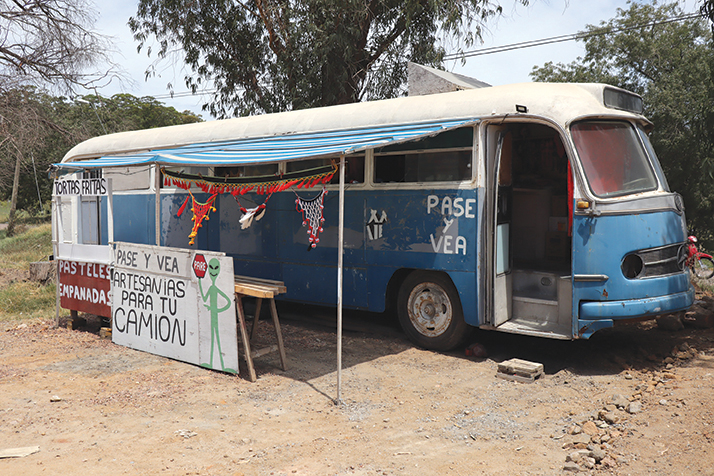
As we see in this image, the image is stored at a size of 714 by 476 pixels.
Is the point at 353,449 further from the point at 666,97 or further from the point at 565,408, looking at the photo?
the point at 666,97

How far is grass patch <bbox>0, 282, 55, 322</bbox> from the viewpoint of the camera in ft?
32.0

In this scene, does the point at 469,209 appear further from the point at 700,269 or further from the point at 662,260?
the point at 700,269

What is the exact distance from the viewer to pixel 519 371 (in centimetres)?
611

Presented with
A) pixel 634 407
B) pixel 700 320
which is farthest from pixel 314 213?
pixel 700 320

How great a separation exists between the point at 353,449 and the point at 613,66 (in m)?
21.4

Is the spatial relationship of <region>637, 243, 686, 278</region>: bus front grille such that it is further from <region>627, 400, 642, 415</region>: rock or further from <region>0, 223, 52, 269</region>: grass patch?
<region>0, 223, 52, 269</region>: grass patch

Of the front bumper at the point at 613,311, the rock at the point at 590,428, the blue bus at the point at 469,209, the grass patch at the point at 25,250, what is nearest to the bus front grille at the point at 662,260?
the blue bus at the point at 469,209

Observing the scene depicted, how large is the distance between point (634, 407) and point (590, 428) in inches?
23.8

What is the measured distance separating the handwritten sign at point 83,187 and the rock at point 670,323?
7438mm

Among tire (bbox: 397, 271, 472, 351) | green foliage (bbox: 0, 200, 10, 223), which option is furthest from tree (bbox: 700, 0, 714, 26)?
green foliage (bbox: 0, 200, 10, 223)

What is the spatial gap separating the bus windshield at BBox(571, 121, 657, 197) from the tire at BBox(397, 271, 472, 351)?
6.48 ft

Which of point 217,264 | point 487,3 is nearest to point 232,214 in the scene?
point 217,264

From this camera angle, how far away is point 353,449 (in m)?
4.56

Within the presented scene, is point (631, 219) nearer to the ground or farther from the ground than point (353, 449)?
farther from the ground
